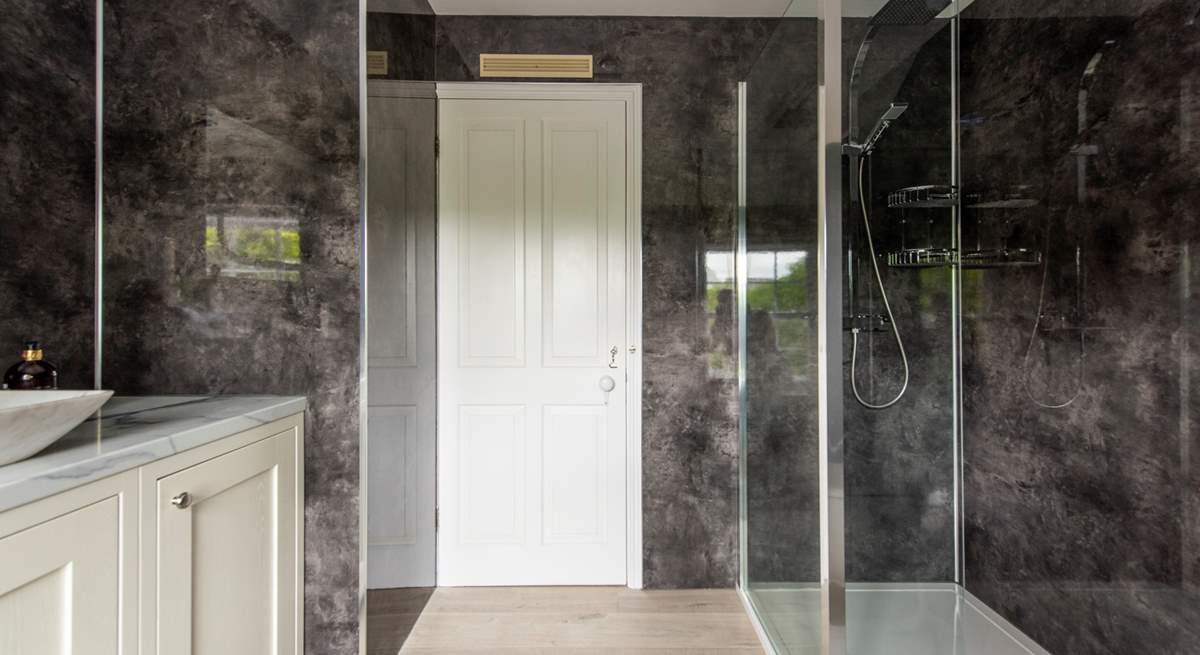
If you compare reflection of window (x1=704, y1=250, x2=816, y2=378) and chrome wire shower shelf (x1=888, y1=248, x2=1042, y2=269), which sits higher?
chrome wire shower shelf (x1=888, y1=248, x2=1042, y2=269)

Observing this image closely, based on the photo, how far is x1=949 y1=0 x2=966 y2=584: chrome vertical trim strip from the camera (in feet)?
6.03

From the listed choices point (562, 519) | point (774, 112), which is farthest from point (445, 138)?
point (562, 519)

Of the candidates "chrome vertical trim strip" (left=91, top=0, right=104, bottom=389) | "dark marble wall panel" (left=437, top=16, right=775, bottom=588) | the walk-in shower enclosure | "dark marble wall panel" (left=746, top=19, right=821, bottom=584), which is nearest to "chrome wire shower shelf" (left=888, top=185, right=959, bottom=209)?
the walk-in shower enclosure

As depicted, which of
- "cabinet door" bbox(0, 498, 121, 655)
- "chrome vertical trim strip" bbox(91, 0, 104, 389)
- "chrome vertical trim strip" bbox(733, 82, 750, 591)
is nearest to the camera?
"cabinet door" bbox(0, 498, 121, 655)

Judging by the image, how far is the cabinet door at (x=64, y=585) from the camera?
82 centimetres

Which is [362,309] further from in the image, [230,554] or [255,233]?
[230,554]

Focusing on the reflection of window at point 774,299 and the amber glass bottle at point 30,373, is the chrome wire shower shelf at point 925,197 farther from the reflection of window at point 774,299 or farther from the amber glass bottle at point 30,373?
the amber glass bottle at point 30,373

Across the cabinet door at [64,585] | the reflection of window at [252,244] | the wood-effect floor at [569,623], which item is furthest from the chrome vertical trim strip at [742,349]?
the cabinet door at [64,585]

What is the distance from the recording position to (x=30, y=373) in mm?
1280

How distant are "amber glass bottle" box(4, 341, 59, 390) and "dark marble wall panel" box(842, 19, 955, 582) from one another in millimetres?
1939

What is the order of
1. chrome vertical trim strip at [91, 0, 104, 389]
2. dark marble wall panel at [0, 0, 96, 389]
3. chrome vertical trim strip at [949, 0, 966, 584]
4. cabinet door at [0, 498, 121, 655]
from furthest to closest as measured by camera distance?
chrome vertical trim strip at [949, 0, 966, 584], chrome vertical trim strip at [91, 0, 104, 389], dark marble wall panel at [0, 0, 96, 389], cabinet door at [0, 498, 121, 655]

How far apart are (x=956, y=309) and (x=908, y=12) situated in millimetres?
952

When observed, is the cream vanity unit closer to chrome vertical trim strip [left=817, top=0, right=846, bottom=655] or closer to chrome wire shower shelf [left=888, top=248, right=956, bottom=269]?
chrome vertical trim strip [left=817, top=0, right=846, bottom=655]

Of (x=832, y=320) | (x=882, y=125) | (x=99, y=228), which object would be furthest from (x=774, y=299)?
(x=99, y=228)
